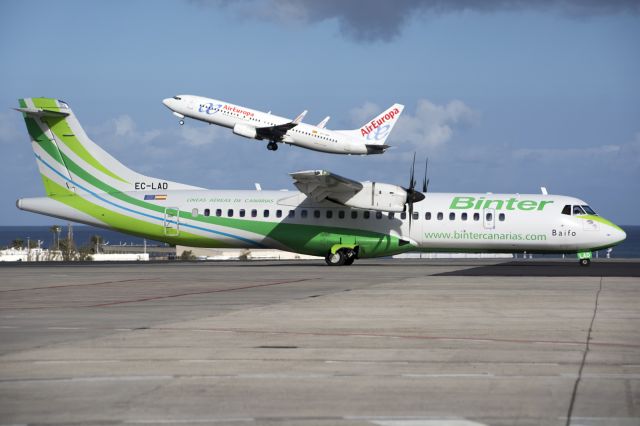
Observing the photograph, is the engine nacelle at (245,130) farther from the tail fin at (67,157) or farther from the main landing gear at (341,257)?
the main landing gear at (341,257)

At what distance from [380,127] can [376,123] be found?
42cm

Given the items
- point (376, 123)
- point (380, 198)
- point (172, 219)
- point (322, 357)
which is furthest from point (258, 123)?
point (322, 357)

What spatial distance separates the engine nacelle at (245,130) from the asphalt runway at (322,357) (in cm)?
3279

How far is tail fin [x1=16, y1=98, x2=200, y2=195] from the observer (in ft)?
135

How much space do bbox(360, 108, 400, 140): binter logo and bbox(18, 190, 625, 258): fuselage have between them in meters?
22.7

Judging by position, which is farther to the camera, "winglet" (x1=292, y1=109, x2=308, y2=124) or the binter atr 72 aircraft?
"winglet" (x1=292, y1=109, x2=308, y2=124)

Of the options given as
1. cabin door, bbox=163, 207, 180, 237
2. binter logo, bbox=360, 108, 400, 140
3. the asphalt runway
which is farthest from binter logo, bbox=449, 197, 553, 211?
binter logo, bbox=360, 108, 400, 140

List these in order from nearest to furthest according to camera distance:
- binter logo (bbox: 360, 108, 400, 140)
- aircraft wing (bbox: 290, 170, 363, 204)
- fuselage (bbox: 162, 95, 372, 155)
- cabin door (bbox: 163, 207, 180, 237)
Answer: aircraft wing (bbox: 290, 170, 363, 204), cabin door (bbox: 163, 207, 180, 237), fuselage (bbox: 162, 95, 372, 155), binter logo (bbox: 360, 108, 400, 140)

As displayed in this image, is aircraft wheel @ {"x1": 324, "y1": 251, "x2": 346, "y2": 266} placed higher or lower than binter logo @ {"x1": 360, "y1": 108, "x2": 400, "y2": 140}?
lower

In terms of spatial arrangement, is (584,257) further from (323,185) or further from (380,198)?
(323,185)

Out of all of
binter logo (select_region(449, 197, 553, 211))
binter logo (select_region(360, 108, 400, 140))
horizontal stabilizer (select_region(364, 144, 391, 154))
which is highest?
binter logo (select_region(360, 108, 400, 140))

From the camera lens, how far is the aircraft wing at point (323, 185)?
126 feet

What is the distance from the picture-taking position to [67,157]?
41.1 meters

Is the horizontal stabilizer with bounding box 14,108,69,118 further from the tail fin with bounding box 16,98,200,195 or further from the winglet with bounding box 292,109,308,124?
the winglet with bounding box 292,109,308,124
